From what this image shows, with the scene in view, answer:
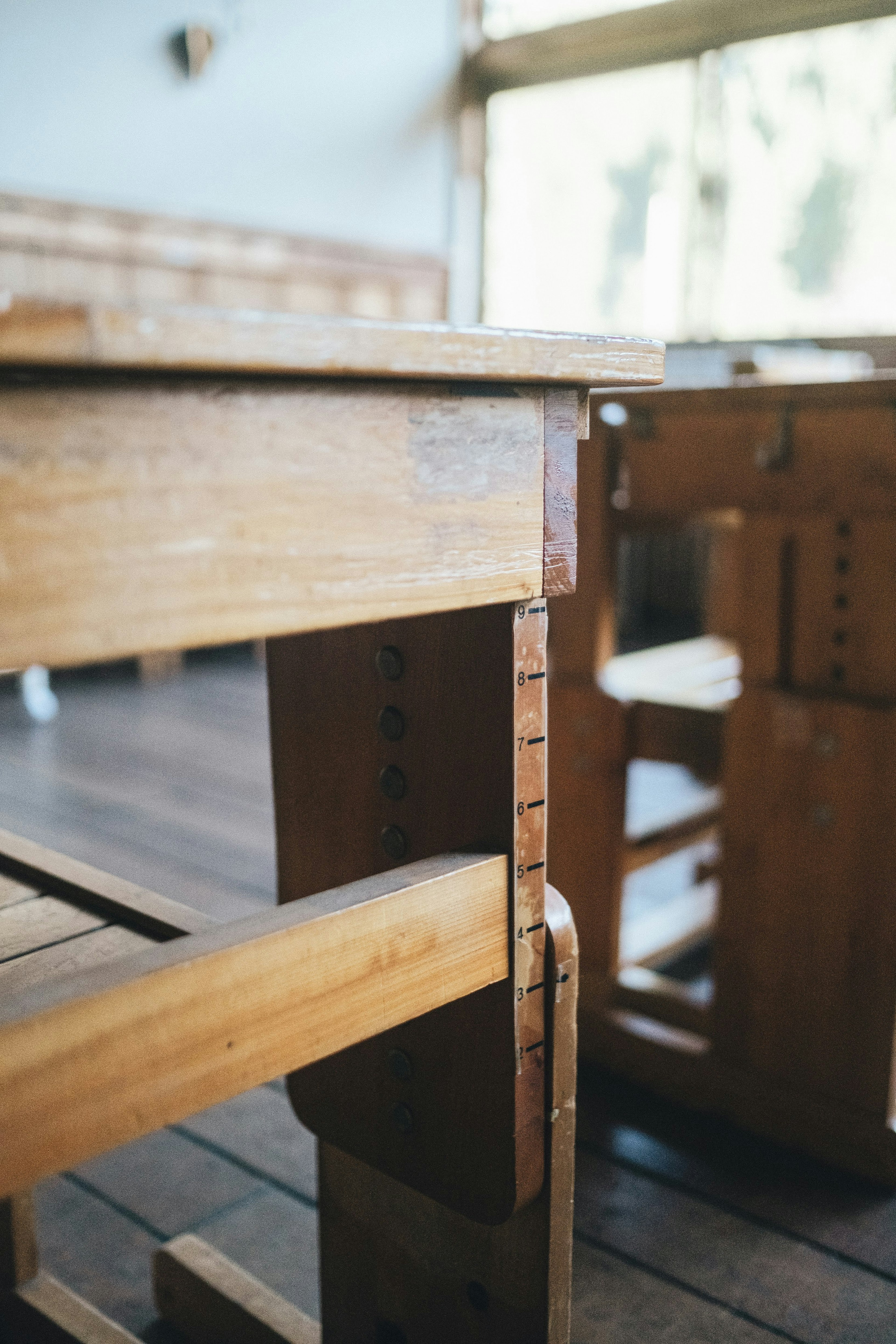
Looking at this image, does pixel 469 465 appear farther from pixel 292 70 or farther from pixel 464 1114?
pixel 292 70

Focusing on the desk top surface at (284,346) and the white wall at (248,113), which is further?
the white wall at (248,113)

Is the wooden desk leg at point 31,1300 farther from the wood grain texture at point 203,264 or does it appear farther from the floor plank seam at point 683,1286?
the wood grain texture at point 203,264

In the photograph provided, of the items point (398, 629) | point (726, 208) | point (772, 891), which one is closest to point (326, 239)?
point (726, 208)

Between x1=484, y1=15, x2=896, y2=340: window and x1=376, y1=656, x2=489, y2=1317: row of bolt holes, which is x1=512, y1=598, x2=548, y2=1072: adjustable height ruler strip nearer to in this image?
x1=376, y1=656, x2=489, y2=1317: row of bolt holes

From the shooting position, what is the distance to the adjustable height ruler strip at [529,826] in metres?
0.63

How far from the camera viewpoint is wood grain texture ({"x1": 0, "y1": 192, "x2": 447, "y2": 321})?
3.82 meters

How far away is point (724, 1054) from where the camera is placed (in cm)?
141

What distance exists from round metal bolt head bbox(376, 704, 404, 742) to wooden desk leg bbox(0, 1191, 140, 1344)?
1.95 feet

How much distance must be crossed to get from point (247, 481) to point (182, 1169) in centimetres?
109

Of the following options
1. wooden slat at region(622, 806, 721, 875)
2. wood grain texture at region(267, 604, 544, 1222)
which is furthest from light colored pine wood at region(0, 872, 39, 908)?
wooden slat at region(622, 806, 721, 875)

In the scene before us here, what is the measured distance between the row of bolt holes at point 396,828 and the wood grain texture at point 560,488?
12 cm

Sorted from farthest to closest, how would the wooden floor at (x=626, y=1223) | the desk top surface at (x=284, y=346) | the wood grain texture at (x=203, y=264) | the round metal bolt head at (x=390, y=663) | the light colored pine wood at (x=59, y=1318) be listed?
the wood grain texture at (x=203, y=264)
the wooden floor at (x=626, y=1223)
the light colored pine wood at (x=59, y=1318)
the round metal bolt head at (x=390, y=663)
the desk top surface at (x=284, y=346)

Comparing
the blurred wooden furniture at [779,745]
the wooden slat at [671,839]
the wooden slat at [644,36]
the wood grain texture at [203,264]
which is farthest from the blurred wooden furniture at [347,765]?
the wooden slat at [644,36]

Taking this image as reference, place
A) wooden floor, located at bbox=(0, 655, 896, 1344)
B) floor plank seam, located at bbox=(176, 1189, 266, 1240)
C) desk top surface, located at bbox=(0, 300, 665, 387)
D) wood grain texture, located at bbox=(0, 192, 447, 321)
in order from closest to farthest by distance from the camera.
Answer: desk top surface, located at bbox=(0, 300, 665, 387), wooden floor, located at bbox=(0, 655, 896, 1344), floor plank seam, located at bbox=(176, 1189, 266, 1240), wood grain texture, located at bbox=(0, 192, 447, 321)
